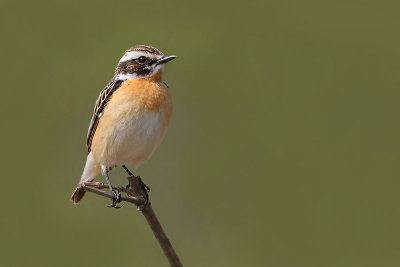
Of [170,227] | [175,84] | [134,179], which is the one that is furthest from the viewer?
[175,84]

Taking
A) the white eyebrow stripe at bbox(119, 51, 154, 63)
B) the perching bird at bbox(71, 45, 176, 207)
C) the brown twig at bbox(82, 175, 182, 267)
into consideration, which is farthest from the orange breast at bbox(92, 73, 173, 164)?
the brown twig at bbox(82, 175, 182, 267)

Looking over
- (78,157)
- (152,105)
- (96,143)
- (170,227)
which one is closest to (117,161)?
(96,143)

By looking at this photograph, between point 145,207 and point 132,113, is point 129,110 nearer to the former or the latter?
point 132,113

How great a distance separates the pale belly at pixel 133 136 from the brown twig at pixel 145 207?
73cm

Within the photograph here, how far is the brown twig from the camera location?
425 centimetres

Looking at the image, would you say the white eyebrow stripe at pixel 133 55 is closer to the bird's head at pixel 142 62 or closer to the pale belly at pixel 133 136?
the bird's head at pixel 142 62

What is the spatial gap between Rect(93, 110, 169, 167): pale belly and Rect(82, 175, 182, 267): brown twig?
0.73 metres

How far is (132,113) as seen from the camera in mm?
6535

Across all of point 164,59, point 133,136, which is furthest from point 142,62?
point 133,136

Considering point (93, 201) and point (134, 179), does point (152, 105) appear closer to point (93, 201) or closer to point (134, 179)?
point (134, 179)

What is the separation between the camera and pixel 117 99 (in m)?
6.64

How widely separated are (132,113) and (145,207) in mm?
1833

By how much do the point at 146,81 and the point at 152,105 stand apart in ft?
0.94

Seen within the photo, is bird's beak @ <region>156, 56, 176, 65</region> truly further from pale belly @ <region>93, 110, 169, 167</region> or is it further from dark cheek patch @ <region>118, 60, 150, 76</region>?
pale belly @ <region>93, 110, 169, 167</region>
